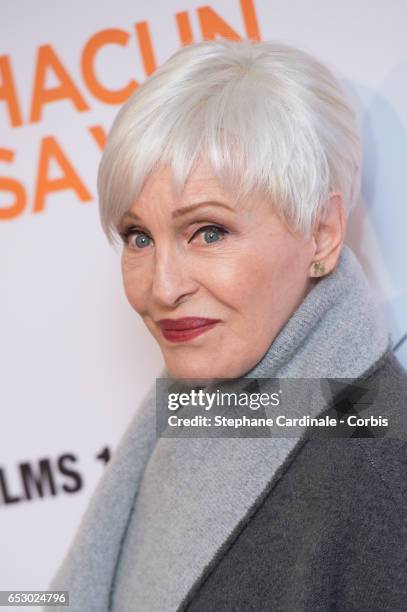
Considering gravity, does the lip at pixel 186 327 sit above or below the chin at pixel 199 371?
above

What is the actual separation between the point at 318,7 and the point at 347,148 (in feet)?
1.34

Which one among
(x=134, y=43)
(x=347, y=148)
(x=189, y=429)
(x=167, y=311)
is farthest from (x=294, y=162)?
(x=134, y=43)

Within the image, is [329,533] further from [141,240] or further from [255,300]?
[141,240]

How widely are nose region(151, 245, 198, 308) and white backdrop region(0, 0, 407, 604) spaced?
474mm

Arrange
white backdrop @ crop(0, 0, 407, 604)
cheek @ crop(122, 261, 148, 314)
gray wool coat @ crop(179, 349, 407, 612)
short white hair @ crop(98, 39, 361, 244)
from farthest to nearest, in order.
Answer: white backdrop @ crop(0, 0, 407, 604)
cheek @ crop(122, 261, 148, 314)
short white hair @ crop(98, 39, 361, 244)
gray wool coat @ crop(179, 349, 407, 612)

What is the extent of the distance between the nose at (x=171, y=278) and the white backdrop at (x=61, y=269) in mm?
474

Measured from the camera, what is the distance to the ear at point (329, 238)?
3.82 ft

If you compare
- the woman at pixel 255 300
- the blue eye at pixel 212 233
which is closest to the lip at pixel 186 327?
the woman at pixel 255 300

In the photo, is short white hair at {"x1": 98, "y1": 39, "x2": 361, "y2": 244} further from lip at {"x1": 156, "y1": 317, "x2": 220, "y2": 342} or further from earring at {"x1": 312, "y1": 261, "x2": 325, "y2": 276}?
lip at {"x1": 156, "y1": 317, "x2": 220, "y2": 342}

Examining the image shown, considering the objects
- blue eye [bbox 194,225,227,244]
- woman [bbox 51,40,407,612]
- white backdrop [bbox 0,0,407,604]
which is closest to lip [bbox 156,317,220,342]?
woman [bbox 51,40,407,612]

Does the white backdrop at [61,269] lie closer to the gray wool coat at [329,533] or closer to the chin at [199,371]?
the chin at [199,371]

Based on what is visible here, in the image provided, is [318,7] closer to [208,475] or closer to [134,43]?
[134,43]

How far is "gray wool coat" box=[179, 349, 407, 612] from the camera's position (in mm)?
959

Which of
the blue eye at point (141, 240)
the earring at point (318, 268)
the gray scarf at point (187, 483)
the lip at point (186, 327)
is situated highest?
the blue eye at point (141, 240)
